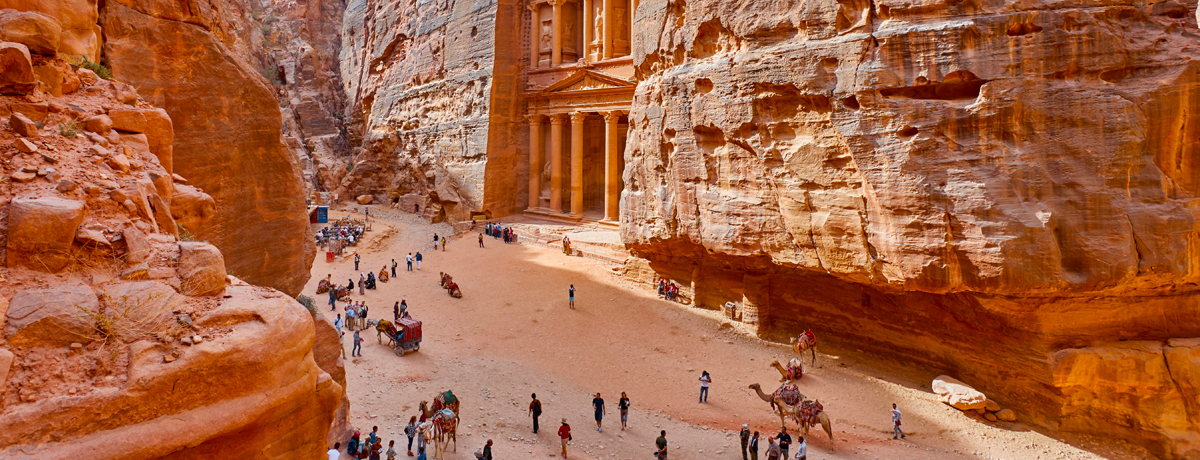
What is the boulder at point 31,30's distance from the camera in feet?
17.6

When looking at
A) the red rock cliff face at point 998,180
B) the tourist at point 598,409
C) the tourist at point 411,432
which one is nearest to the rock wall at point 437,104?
the red rock cliff face at point 998,180

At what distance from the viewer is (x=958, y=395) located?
48.6 ft

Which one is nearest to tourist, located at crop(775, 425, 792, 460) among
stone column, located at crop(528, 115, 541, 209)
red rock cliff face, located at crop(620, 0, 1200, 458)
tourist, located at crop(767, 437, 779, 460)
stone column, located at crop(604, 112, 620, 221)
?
tourist, located at crop(767, 437, 779, 460)

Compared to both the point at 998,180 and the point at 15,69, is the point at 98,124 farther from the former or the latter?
the point at 998,180

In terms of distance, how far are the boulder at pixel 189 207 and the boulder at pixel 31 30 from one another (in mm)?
1659

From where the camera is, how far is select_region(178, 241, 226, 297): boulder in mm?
4988

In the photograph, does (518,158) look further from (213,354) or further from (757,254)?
(213,354)

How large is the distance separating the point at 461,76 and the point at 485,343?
2298cm

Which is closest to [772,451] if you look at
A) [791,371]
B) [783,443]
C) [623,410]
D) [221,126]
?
[783,443]

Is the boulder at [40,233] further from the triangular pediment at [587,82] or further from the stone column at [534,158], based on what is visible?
the stone column at [534,158]

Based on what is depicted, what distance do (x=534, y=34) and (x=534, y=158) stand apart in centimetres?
749

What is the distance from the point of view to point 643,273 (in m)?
24.3

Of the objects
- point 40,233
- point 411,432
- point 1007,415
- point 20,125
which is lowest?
point 1007,415

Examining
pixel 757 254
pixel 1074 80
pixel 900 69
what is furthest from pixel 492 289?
pixel 1074 80
